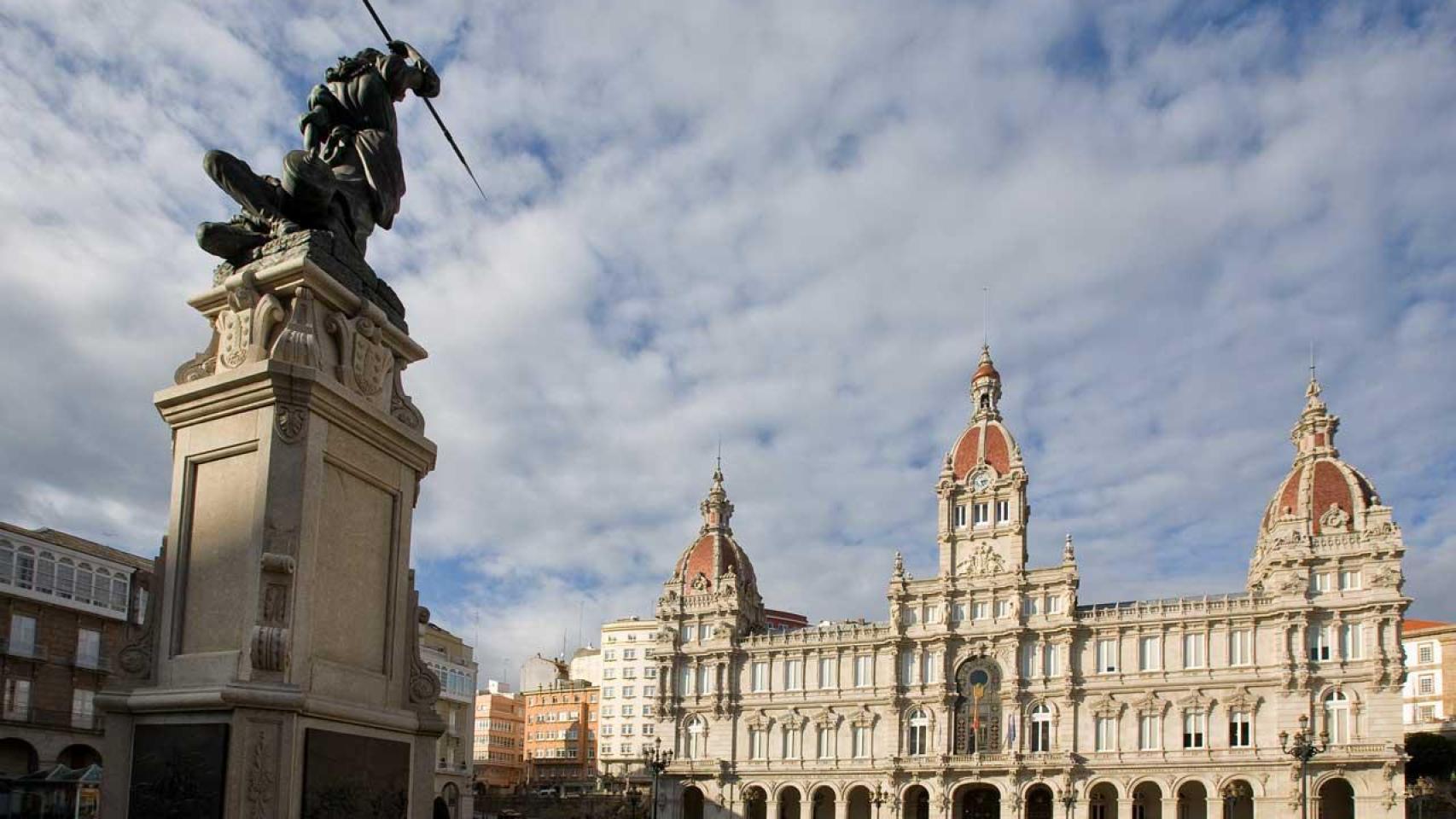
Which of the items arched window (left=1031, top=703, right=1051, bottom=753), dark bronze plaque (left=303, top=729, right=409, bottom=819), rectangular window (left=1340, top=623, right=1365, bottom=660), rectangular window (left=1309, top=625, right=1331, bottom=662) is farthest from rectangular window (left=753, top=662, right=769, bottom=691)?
dark bronze plaque (left=303, top=729, right=409, bottom=819)

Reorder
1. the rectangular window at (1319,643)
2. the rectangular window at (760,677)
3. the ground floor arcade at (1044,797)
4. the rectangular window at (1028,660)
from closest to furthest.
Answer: the ground floor arcade at (1044,797) → the rectangular window at (1319,643) → the rectangular window at (1028,660) → the rectangular window at (760,677)

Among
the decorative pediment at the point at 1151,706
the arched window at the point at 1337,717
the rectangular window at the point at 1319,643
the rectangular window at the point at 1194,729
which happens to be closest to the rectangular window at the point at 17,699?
the decorative pediment at the point at 1151,706

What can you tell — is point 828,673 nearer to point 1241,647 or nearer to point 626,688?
point 1241,647

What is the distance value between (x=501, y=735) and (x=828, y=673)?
56.2 meters

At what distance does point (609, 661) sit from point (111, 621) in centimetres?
7169

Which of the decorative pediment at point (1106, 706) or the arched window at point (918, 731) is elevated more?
the decorative pediment at point (1106, 706)

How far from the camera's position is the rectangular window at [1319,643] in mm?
54281

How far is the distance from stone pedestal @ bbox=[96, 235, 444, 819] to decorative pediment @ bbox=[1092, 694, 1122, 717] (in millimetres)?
55276

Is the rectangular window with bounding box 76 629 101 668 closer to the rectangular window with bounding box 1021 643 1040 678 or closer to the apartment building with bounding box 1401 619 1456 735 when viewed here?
the rectangular window with bounding box 1021 643 1040 678

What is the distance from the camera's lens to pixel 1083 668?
60.2 meters

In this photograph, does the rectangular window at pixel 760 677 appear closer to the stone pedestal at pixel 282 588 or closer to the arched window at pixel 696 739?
the arched window at pixel 696 739

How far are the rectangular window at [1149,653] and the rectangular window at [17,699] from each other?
4764 centimetres

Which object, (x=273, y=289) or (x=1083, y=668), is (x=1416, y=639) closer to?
(x=1083, y=668)

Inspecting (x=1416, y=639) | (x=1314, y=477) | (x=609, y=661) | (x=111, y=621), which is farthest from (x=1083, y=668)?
(x=609, y=661)
